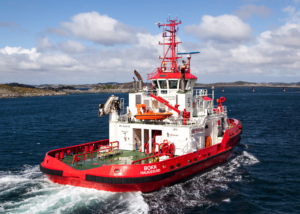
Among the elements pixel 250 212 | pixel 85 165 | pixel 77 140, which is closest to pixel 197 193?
pixel 250 212

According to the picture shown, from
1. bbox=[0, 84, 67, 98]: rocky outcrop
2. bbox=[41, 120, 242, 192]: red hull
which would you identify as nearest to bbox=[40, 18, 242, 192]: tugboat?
bbox=[41, 120, 242, 192]: red hull

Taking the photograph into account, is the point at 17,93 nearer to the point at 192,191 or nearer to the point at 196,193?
the point at 192,191

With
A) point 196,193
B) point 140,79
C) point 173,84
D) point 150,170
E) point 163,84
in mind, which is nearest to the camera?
point 150,170

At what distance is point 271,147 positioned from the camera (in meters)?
22.7

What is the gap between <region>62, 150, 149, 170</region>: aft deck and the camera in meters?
13.3

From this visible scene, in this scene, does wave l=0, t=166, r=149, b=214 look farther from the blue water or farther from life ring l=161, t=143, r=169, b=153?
life ring l=161, t=143, r=169, b=153

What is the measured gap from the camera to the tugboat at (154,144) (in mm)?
12163

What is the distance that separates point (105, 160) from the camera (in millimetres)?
14086

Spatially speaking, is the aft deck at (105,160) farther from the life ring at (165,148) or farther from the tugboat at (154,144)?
the life ring at (165,148)

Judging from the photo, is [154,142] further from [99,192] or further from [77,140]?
[77,140]

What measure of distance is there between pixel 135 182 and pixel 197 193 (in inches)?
138

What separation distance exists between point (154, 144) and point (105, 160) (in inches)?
117

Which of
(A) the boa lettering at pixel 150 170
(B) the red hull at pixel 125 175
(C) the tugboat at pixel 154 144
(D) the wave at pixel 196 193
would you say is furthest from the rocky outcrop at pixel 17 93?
(A) the boa lettering at pixel 150 170

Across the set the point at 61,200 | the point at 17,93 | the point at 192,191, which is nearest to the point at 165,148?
the point at 192,191
